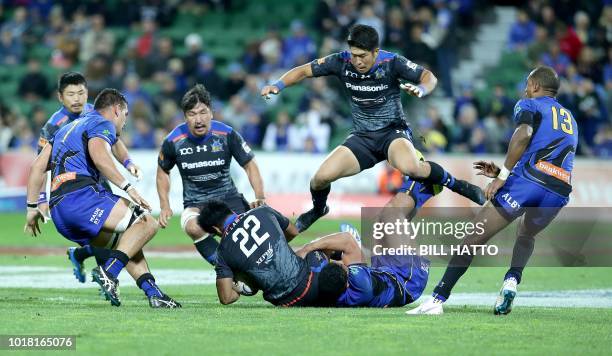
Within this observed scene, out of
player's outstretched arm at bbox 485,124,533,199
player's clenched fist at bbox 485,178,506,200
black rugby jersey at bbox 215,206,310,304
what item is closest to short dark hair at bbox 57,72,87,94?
black rugby jersey at bbox 215,206,310,304

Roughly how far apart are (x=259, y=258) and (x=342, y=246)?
1280mm

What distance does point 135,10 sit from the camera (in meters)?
27.7

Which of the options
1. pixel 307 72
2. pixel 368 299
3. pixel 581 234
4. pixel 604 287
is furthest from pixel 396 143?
pixel 581 234

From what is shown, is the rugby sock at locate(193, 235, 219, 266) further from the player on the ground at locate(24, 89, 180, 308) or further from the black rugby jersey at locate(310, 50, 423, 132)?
the black rugby jersey at locate(310, 50, 423, 132)

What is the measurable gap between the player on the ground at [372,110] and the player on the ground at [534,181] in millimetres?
1593

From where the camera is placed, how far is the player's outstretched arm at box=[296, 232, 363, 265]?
10.7 meters

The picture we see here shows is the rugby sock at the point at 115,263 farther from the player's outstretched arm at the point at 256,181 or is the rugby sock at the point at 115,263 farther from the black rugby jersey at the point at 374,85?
the black rugby jersey at the point at 374,85

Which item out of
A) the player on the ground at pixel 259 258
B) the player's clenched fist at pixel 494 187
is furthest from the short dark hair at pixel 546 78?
the player on the ground at pixel 259 258

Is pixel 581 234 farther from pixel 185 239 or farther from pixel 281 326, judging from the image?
pixel 281 326

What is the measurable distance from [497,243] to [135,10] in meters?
13.5

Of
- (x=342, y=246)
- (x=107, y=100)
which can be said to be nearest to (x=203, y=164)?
(x=107, y=100)

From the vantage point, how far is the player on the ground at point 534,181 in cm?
994

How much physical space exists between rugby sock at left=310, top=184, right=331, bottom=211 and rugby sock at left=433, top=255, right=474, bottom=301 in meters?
2.67

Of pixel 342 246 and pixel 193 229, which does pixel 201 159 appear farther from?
pixel 342 246
